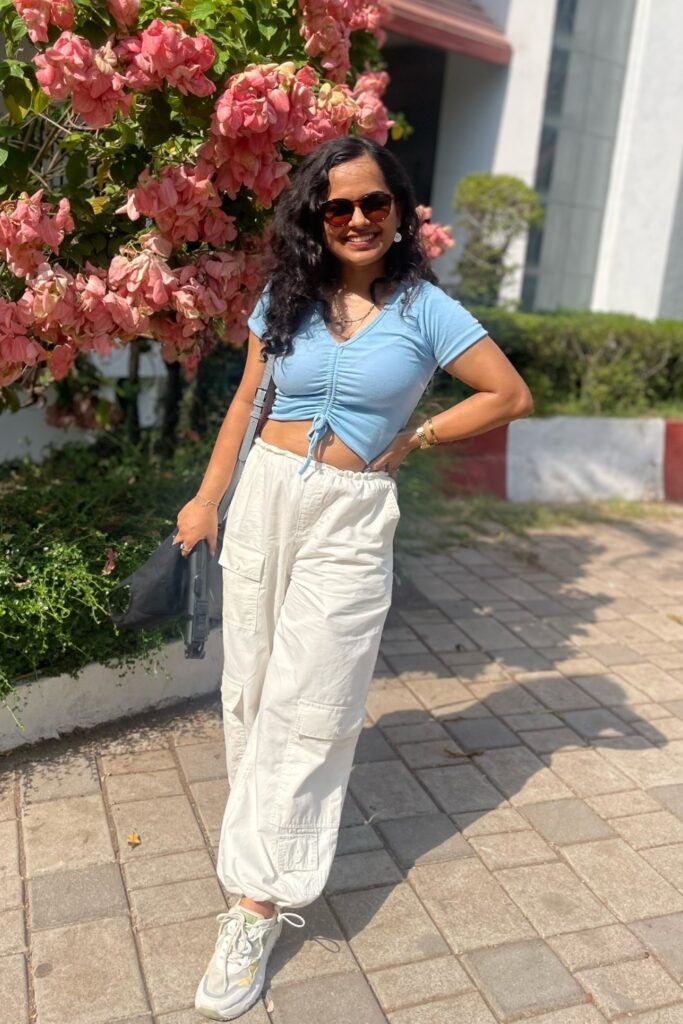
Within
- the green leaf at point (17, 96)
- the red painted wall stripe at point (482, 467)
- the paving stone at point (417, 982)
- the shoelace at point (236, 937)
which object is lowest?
the paving stone at point (417, 982)

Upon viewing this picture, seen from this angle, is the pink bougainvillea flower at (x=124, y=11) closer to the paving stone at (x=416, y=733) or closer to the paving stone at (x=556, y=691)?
the paving stone at (x=416, y=733)

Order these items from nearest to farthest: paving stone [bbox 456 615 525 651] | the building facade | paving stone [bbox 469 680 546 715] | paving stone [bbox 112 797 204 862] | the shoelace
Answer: the shoelace < paving stone [bbox 112 797 204 862] < paving stone [bbox 469 680 546 715] < paving stone [bbox 456 615 525 651] < the building facade

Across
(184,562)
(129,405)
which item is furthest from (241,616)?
(129,405)

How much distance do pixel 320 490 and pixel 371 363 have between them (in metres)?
0.32

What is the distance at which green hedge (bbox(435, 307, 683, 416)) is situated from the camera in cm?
749

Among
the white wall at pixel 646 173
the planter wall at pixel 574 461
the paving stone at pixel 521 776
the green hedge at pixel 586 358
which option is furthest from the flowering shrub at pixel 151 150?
the white wall at pixel 646 173

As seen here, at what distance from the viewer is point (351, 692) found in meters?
2.25

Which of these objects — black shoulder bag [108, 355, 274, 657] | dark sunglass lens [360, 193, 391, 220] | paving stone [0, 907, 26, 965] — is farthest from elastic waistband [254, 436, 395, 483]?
paving stone [0, 907, 26, 965]

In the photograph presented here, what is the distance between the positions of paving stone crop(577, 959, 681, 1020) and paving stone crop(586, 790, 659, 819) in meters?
0.70

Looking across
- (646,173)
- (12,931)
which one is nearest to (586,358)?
(646,173)

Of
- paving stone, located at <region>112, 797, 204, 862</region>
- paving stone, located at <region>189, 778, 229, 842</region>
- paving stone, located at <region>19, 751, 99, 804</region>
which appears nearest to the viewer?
paving stone, located at <region>112, 797, 204, 862</region>

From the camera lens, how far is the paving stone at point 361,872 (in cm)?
264

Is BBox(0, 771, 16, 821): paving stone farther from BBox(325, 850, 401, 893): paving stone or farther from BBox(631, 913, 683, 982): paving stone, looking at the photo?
BBox(631, 913, 683, 982): paving stone

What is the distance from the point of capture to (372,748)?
3373 mm
